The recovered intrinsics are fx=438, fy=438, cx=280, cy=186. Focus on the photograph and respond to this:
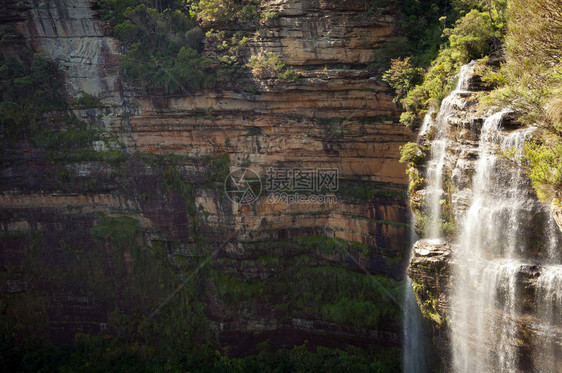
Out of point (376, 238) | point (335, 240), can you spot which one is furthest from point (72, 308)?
Answer: point (376, 238)

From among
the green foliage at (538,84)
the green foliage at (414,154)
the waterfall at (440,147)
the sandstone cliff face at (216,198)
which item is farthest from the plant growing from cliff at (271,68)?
the green foliage at (538,84)

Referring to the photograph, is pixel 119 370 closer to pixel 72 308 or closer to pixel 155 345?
pixel 155 345

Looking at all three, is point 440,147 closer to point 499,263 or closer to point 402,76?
point 499,263

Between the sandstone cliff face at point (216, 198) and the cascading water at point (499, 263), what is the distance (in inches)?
235

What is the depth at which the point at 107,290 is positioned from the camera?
2014 centimetres

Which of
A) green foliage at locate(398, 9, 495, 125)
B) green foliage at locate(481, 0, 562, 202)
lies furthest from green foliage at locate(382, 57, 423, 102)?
green foliage at locate(481, 0, 562, 202)

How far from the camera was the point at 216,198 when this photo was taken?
61.8ft

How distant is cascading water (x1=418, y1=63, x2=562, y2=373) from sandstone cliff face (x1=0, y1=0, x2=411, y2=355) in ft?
19.6

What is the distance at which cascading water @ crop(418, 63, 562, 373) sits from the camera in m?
8.79

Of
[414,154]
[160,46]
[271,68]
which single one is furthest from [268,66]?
[414,154]

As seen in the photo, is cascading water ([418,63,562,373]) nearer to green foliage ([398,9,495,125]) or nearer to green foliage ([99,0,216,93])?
green foliage ([398,9,495,125])

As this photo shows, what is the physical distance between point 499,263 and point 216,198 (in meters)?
12.0

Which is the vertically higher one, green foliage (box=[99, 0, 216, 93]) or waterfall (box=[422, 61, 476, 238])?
green foliage (box=[99, 0, 216, 93])

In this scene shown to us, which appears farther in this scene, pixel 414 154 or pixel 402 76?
pixel 402 76
